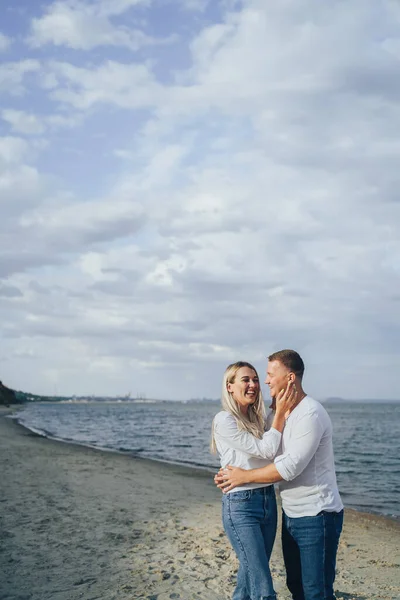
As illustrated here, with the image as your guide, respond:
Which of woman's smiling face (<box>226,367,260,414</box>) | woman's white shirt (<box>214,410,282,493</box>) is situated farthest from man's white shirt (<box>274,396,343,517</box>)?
woman's smiling face (<box>226,367,260,414</box>)

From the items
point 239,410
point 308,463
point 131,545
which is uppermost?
point 239,410

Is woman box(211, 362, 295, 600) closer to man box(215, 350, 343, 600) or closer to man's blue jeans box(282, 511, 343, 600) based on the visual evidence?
man box(215, 350, 343, 600)

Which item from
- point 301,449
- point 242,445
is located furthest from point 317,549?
point 242,445

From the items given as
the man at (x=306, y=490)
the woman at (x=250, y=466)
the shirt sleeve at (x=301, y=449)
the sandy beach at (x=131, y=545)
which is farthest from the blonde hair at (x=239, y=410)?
the sandy beach at (x=131, y=545)

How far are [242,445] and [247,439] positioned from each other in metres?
0.06

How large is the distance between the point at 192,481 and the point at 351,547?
27.2 feet

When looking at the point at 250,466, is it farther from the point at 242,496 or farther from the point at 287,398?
the point at 287,398

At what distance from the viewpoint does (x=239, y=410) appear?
159 inches

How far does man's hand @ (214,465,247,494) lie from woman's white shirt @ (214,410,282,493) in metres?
0.06

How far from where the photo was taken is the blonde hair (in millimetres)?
3924

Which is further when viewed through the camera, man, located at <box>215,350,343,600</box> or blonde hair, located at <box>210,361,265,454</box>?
blonde hair, located at <box>210,361,265,454</box>

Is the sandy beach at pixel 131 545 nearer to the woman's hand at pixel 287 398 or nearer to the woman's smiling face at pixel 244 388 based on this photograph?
the woman's smiling face at pixel 244 388

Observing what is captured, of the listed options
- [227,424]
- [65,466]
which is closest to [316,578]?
[227,424]

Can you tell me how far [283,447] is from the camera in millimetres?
3807
